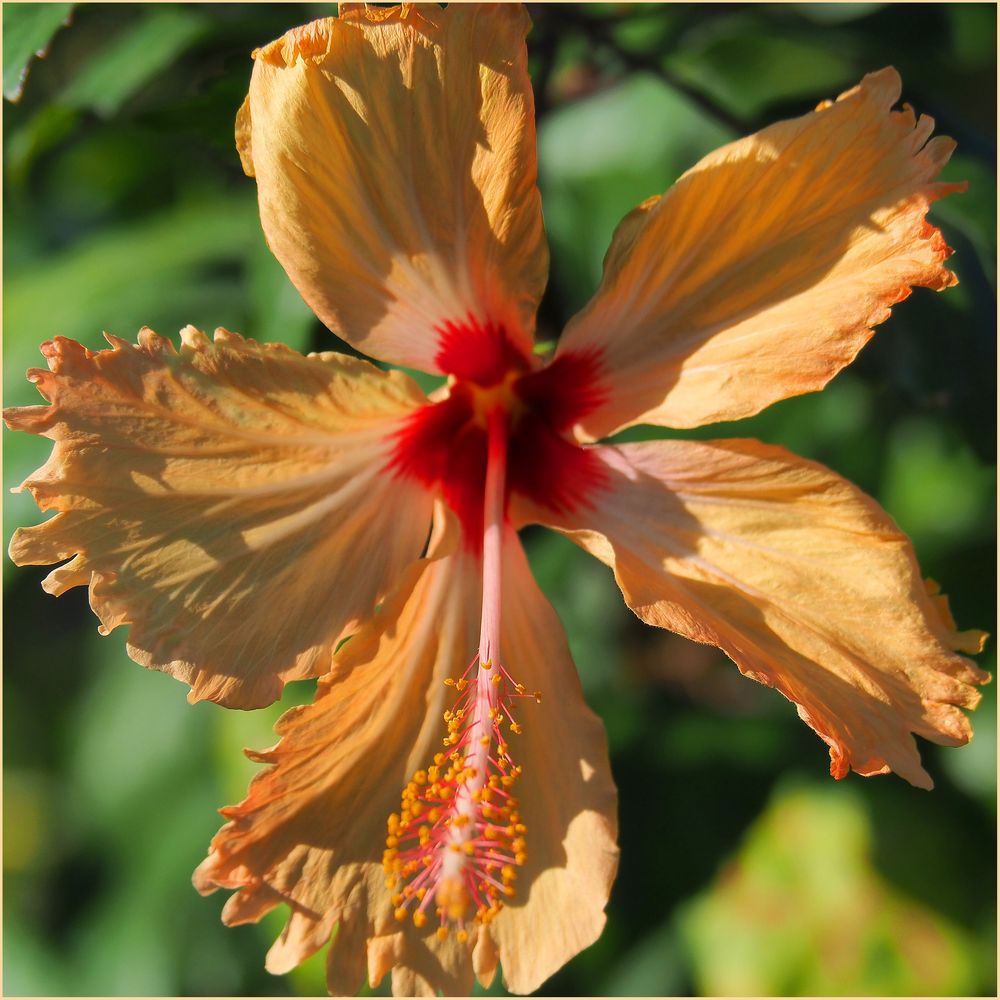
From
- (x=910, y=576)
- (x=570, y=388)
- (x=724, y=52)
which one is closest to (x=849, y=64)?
(x=724, y=52)

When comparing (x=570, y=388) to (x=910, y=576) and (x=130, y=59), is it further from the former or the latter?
(x=130, y=59)

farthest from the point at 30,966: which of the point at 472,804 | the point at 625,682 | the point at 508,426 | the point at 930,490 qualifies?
the point at 930,490

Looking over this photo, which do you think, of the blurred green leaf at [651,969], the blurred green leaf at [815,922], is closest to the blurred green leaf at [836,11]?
the blurred green leaf at [815,922]

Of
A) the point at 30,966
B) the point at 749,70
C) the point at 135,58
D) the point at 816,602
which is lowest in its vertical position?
the point at 30,966

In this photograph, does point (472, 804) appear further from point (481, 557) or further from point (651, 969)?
point (651, 969)

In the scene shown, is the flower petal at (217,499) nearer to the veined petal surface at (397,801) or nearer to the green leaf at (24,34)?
the veined petal surface at (397,801)

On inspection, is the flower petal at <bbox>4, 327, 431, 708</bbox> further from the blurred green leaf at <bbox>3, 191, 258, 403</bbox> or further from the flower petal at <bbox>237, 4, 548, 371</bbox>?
the blurred green leaf at <bbox>3, 191, 258, 403</bbox>

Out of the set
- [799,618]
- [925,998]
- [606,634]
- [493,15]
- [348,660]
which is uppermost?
[493,15]
